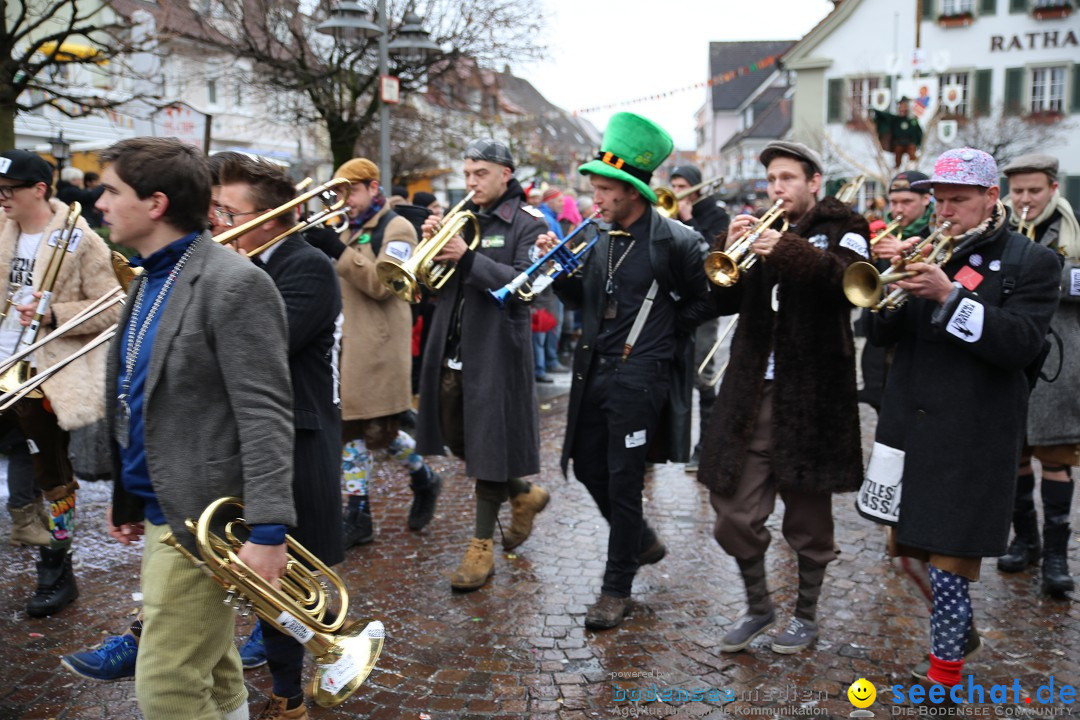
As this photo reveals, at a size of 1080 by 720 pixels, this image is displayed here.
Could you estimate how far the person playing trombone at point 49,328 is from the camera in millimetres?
4621

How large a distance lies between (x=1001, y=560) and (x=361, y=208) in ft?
13.1

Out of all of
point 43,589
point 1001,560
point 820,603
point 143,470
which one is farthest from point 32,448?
point 1001,560

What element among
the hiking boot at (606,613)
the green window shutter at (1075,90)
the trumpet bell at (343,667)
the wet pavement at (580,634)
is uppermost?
the green window shutter at (1075,90)

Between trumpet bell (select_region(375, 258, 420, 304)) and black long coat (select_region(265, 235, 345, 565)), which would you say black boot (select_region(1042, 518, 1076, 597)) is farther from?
black long coat (select_region(265, 235, 345, 565))

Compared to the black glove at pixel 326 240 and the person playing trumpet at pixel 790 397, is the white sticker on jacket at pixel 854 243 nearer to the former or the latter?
the person playing trumpet at pixel 790 397

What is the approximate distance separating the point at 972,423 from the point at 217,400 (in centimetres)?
264

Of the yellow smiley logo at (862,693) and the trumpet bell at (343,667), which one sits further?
the yellow smiley logo at (862,693)

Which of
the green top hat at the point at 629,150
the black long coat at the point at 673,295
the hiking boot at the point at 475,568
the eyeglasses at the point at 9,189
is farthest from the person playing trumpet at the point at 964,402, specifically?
the eyeglasses at the point at 9,189

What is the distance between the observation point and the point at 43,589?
4672 millimetres

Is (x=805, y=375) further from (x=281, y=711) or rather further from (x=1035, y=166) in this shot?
(x=281, y=711)

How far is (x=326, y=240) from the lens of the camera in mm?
5016

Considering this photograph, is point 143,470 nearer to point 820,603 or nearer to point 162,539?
point 162,539

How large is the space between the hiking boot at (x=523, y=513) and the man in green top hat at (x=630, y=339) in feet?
2.80

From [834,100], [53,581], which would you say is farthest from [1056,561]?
[834,100]
